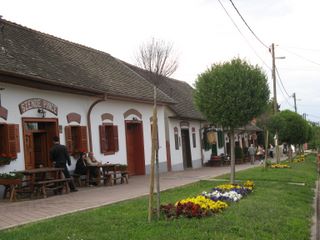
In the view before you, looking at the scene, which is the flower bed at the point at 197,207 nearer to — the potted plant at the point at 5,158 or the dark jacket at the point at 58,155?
the dark jacket at the point at 58,155

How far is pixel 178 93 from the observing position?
119 feet

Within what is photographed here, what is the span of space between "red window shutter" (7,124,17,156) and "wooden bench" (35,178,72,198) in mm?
1435

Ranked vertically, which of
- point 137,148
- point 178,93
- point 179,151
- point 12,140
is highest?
point 178,93

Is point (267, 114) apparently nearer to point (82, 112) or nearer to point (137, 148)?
point (137, 148)

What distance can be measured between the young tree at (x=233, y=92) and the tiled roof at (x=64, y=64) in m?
4.97

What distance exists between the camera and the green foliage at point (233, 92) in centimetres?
1572

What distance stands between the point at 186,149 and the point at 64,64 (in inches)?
563

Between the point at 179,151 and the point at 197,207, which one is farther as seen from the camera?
the point at 179,151

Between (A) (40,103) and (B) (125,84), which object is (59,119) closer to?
(A) (40,103)

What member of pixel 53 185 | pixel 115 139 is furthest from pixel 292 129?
pixel 53 185

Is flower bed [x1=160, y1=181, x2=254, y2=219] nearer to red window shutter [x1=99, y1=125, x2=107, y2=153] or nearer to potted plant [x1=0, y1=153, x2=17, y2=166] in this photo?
potted plant [x1=0, y1=153, x2=17, y2=166]

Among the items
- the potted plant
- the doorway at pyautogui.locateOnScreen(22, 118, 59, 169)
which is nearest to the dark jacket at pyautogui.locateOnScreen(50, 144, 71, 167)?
the doorway at pyautogui.locateOnScreen(22, 118, 59, 169)

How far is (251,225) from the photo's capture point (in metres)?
8.94

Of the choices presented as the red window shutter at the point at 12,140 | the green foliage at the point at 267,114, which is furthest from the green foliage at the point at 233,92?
the red window shutter at the point at 12,140
